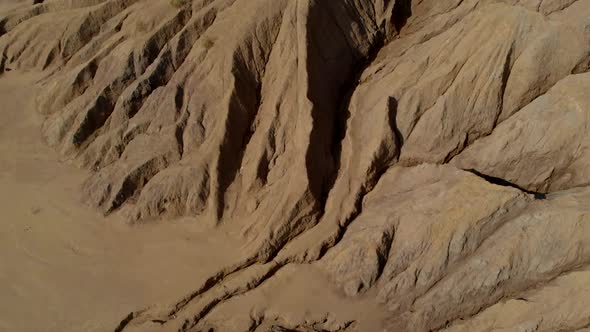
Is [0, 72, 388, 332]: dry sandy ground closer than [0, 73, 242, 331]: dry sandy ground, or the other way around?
[0, 72, 388, 332]: dry sandy ground

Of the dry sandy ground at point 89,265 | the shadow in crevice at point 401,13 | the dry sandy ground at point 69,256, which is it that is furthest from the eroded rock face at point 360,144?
the dry sandy ground at point 69,256

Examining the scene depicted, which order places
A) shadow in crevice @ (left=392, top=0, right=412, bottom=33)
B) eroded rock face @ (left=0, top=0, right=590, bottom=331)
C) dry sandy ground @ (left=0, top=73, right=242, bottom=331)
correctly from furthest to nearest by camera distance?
shadow in crevice @ (left=392, top=0, right=412, bottom=33), dry sandy ground @ (left=0, top=73, right=242, bottom=331), eroded rock face @ (left=0, top=0, right=590, bottom=331)

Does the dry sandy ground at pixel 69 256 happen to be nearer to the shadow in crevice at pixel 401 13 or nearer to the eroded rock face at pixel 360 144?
the eroded rock face at pixel 360 144

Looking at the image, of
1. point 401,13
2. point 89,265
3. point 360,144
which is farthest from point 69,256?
point 401,13

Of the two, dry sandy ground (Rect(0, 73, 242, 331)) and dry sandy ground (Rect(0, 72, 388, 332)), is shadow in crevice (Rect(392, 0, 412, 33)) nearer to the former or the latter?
dry sandy ground (Rect(0, 72, 388, 332))

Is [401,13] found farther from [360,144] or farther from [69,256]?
[69,256]

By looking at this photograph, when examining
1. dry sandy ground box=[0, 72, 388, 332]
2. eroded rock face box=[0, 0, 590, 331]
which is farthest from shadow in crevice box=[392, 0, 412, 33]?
dry sandy ground box=[0, 72, 388, 332]
